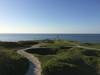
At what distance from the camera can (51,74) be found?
21156 millimetres

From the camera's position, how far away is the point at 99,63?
91.8 ft

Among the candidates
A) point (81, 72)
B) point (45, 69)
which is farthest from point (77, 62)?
point (45, 69)

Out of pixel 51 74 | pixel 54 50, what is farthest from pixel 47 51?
pixel 51 74

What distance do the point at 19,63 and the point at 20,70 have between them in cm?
205

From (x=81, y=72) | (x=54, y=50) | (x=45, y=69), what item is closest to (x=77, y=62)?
(x=81, y=72)

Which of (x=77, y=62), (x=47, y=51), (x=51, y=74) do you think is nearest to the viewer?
(x=51, y=74)

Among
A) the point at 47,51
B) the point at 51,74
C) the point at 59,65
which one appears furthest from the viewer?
the point at 47,51

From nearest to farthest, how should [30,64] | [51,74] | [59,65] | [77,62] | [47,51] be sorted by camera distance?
[51,74] < [59,65] < [77,62] < [30,64] < [47,51]

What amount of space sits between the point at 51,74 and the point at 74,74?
2415 millimetres

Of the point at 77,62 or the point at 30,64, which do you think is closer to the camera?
the point at 77,62

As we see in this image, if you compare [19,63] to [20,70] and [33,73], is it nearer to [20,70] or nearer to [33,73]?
[20,70]

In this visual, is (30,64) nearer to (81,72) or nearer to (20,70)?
(20,70)

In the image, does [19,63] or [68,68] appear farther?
[19,63]

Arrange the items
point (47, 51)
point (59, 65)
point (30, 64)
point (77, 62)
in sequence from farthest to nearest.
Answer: point (47, 51)
point (30, 64)
point (77, 62)
point (59, 65)
